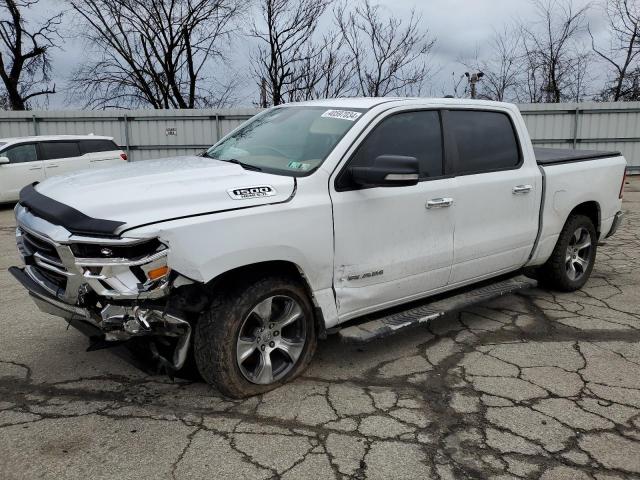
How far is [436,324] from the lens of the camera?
15.8 feet

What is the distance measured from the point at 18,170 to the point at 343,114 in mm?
10668

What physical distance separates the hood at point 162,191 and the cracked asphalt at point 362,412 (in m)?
1.18

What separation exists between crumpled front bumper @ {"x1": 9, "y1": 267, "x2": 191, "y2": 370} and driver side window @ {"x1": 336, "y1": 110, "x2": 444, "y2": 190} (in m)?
1.38

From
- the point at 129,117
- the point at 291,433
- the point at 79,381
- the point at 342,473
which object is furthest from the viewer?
the point at 129,117

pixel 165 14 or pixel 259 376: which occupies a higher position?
pixel 165 14

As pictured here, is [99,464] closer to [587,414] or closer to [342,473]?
[342,473]

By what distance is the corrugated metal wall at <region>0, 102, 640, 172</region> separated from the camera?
17406mm

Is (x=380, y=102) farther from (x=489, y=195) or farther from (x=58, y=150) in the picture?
(x=58, y=150)

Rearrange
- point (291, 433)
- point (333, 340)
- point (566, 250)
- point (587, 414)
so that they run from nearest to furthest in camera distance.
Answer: point (291, 433)
point (587, 414)
point (333, 340)
point (566, 250)

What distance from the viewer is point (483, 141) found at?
4.55m

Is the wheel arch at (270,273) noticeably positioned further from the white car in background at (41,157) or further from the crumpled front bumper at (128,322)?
the white car in background at (41,157)

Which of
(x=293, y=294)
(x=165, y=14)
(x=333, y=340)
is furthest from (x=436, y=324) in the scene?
(x=165, y=14)

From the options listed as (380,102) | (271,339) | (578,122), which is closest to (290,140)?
(380,102)

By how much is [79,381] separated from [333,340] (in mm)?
1834
